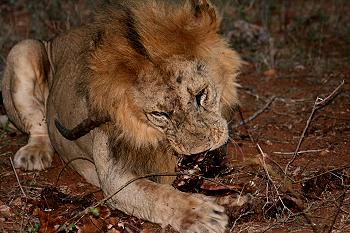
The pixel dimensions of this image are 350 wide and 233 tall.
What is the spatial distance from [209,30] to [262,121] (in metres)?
1.77

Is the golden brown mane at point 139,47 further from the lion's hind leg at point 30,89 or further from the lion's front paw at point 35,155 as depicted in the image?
the lion's hind leg at point 30,89

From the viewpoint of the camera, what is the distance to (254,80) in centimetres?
607

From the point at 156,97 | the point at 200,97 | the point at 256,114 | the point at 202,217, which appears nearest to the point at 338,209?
the point at 202,217

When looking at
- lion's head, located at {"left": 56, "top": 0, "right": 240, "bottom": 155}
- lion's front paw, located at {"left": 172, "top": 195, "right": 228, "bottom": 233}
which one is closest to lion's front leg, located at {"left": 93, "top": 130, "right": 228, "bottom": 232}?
lion's front paw, located at {"left": 172, "top": 195, "right": 228, "bottom": 233}

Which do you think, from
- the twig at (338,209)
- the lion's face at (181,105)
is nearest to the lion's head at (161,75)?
the lion's face at (181,105)

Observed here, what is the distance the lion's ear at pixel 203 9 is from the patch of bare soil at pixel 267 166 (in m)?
0.64

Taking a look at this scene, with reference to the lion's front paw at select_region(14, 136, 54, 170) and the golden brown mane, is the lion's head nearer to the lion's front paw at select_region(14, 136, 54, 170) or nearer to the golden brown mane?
the golden brown mane

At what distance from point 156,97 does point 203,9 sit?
475 millimetres

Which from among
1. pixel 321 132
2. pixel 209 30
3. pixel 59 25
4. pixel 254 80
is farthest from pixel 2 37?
pixel 209 30

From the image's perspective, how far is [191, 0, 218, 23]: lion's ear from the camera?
3234mm

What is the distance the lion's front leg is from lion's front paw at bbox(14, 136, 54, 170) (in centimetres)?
90

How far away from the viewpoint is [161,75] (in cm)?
311

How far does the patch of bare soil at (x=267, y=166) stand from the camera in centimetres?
320

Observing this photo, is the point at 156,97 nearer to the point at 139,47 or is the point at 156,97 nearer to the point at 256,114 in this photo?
the point at 139,47
